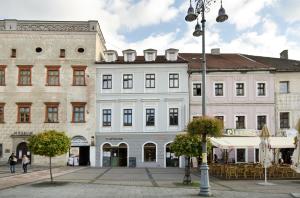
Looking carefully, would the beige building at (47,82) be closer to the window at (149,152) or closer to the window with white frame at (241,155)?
the window at (149,152)

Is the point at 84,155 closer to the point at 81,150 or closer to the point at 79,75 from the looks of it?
the point at 81,150

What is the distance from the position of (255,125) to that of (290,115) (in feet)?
12.3

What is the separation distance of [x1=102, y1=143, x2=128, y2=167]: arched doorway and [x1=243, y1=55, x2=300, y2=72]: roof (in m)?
18.0

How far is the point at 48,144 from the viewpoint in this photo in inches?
885

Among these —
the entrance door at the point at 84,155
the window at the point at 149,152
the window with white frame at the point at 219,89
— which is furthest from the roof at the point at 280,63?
the entrance door at the point at 84,155

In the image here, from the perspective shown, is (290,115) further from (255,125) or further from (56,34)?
(56,34)

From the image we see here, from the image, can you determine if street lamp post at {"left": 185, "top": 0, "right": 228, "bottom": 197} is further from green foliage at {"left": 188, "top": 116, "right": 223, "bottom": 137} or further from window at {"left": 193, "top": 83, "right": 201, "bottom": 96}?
window at {"left": 193, "top": 83, "right": 201, "bottom": 96}

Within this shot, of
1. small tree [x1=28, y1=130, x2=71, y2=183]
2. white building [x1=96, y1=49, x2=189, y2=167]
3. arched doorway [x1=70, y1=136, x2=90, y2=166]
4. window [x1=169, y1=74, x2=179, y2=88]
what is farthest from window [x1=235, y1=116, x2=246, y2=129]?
small tree [x1=28, y1=130, x2=71, y2=183]

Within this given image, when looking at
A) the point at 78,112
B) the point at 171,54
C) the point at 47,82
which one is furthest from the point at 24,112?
the point at 171,54

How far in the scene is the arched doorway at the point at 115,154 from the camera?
42906mm

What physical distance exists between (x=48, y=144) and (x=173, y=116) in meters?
22.0

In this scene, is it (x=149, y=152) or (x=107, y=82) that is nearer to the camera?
(x=149, y=152)

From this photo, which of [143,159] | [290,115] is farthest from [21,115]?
[290,115]

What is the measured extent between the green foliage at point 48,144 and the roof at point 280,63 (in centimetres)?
2763
